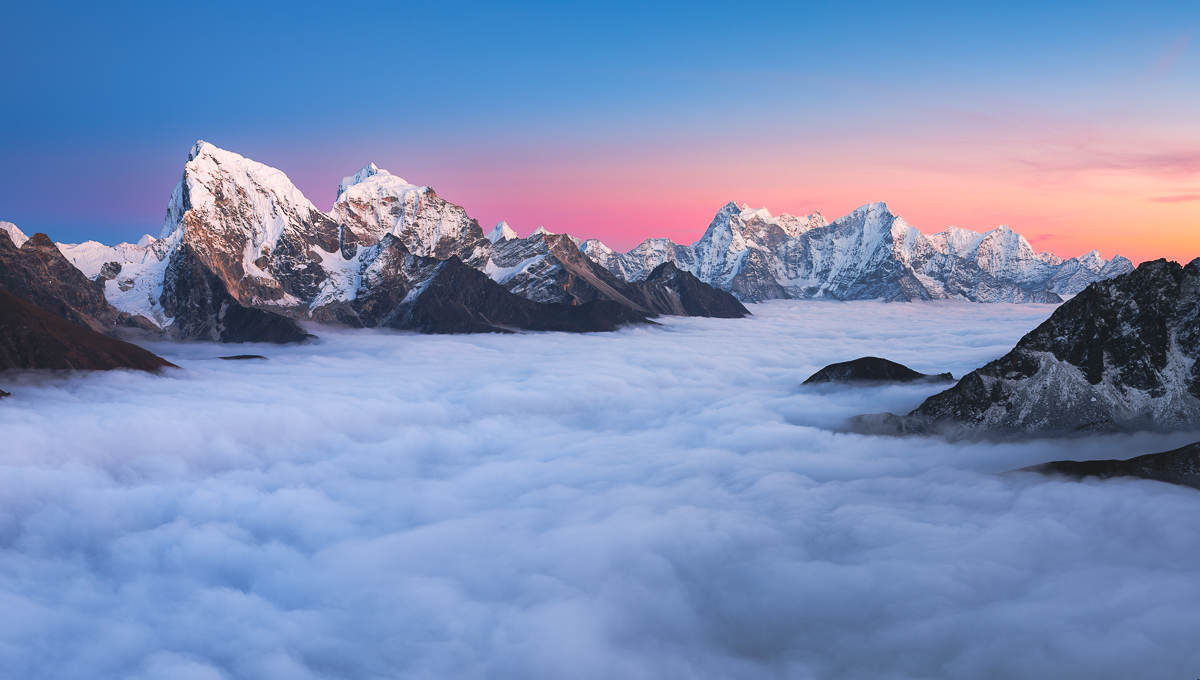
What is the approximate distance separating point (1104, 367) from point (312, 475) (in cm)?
19988

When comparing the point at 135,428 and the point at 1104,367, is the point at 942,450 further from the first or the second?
the point at 135,428

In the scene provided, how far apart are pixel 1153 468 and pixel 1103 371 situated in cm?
4170

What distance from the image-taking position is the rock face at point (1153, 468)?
4427 inches

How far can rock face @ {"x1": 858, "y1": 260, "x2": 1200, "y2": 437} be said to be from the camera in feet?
472

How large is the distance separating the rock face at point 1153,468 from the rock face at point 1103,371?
1038 inches

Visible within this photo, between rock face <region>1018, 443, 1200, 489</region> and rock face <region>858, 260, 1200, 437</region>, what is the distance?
86.5 feet

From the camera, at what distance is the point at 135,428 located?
182 meters

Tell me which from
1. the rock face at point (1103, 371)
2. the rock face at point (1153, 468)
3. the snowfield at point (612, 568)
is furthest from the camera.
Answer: the rock face at point (1103, 371)

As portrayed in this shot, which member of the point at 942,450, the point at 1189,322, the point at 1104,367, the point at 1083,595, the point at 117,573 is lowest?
the point at 117,573

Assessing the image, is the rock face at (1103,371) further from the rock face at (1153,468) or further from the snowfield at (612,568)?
the rock face at (1153,468)

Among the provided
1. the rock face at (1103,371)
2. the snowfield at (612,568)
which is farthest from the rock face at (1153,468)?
the rock face at (1103,371)

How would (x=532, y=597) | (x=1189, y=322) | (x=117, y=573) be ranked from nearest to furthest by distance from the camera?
(x=532, y=597)
(x=117, y=573)
(x=1189, y=322)

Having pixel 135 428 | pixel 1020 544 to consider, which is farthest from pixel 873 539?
pixel 135 428

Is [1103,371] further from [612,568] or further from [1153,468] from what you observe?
[612,568]
